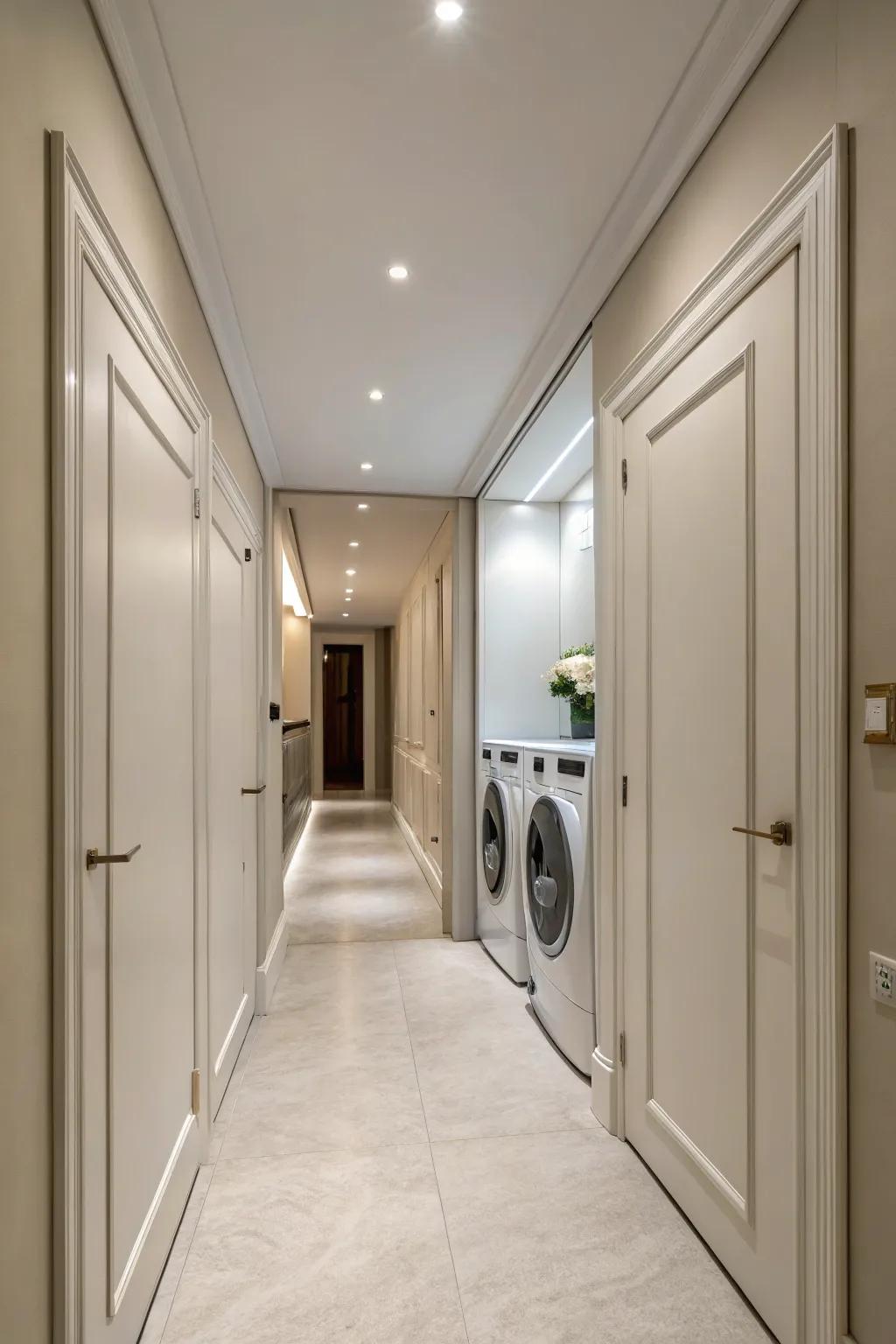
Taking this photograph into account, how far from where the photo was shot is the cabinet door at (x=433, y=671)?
17.0ft

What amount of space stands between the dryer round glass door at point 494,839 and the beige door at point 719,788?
1515 millimetres

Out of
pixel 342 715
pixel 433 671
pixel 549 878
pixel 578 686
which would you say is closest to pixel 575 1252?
pixel 549 878

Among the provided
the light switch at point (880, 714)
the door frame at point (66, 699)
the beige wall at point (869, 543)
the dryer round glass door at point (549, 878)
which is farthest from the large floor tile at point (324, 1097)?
the light switch at point (880, 714)

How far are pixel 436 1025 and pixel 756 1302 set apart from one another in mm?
1692

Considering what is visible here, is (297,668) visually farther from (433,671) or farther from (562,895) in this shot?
(562,895)

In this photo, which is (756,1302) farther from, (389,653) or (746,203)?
(389,653)

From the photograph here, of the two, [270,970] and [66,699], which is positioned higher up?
[66,699]

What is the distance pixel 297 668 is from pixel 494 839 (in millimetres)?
5685

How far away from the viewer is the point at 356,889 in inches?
219

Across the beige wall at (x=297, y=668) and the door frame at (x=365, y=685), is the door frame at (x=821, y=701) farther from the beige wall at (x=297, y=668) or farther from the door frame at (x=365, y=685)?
the door frame at (x=365, y=685)

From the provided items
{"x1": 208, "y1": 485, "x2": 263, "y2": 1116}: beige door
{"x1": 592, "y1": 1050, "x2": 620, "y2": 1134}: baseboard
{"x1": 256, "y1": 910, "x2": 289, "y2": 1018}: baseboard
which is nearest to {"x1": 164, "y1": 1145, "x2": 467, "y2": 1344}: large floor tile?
{"x1": 208, "y1": 485, "x2": 263, "y2": 1116}: beige door

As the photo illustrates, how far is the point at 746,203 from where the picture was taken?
5.13 feet

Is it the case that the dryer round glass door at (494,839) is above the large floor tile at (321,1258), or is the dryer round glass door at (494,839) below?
above

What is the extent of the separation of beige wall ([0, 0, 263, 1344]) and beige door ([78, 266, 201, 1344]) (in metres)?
0.13
